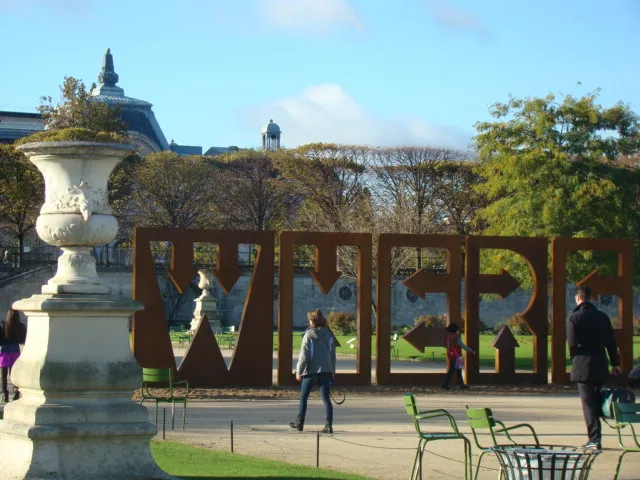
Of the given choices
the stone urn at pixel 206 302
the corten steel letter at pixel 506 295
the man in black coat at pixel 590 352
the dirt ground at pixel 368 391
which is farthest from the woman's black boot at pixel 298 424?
the stone urn at pixel 206 302

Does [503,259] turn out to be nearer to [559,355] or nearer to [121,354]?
[559,355]

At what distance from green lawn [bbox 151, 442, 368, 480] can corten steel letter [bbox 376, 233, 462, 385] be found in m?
8.68

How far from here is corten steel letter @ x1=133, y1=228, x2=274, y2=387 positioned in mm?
19391

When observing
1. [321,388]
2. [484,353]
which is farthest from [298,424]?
[484,353]

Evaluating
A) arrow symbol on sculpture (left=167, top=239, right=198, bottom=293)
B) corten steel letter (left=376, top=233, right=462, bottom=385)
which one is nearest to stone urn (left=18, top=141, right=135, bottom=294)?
arrow symbol on sculpture (left=167, top=239, right=198, bottom=293)

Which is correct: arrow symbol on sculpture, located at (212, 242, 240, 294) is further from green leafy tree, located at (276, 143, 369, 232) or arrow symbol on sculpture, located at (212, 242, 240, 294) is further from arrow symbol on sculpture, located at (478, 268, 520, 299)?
green leafy tree, located at (276, 143, 369, 232)

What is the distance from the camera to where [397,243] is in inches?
818

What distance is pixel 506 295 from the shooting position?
20.9m

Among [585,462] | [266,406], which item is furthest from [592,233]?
[585,462]

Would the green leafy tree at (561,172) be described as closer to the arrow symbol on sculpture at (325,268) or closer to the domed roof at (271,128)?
the arrow symbol on sculpture at (325,268)

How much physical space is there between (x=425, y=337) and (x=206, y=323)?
395 cm

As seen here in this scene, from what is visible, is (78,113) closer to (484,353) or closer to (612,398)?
(484,353)

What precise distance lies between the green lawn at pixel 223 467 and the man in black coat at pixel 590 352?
9.80 ft

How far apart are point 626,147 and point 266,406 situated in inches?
635
